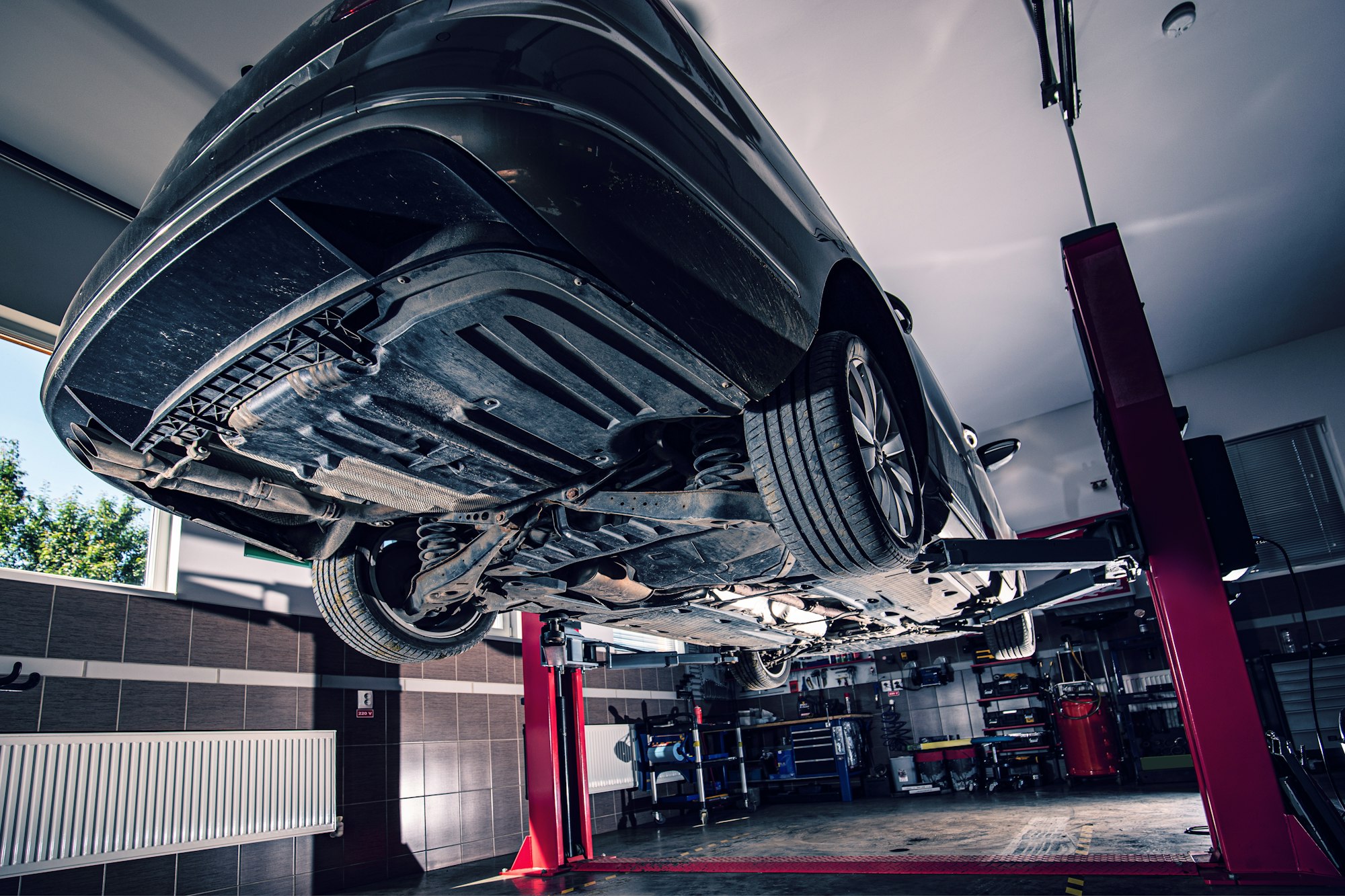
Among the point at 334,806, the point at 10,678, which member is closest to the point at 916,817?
the point at 334,806

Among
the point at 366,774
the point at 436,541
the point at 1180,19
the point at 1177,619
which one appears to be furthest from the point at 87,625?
the point at 1180,19

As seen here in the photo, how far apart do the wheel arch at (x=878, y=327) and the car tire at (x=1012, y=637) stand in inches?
147

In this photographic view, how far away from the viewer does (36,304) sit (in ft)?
12.0

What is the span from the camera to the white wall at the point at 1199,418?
7.45 meters

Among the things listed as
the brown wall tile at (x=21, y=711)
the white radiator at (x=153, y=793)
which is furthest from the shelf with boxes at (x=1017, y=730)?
the brown wall tile at (x=21, y=711)

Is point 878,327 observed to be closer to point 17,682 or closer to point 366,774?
point 17,682

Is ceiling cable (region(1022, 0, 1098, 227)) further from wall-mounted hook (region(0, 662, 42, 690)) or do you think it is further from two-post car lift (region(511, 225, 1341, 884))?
wall-mounted hook (region(0, 662, 42, 690))

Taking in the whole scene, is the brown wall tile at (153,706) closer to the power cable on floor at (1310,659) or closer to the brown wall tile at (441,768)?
the brown wall tile at (441,768)

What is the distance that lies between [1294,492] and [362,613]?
9.27m

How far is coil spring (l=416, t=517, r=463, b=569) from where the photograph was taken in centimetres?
251

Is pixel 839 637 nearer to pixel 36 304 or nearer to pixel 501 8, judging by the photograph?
Result: pixel 501 8

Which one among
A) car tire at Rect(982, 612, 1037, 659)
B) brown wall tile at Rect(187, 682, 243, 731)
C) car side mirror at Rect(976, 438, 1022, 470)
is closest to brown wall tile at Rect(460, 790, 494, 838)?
brown wall tile at Rect(187, 682, 243, 731)

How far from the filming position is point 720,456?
2160mm

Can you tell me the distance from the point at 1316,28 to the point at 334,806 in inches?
322
